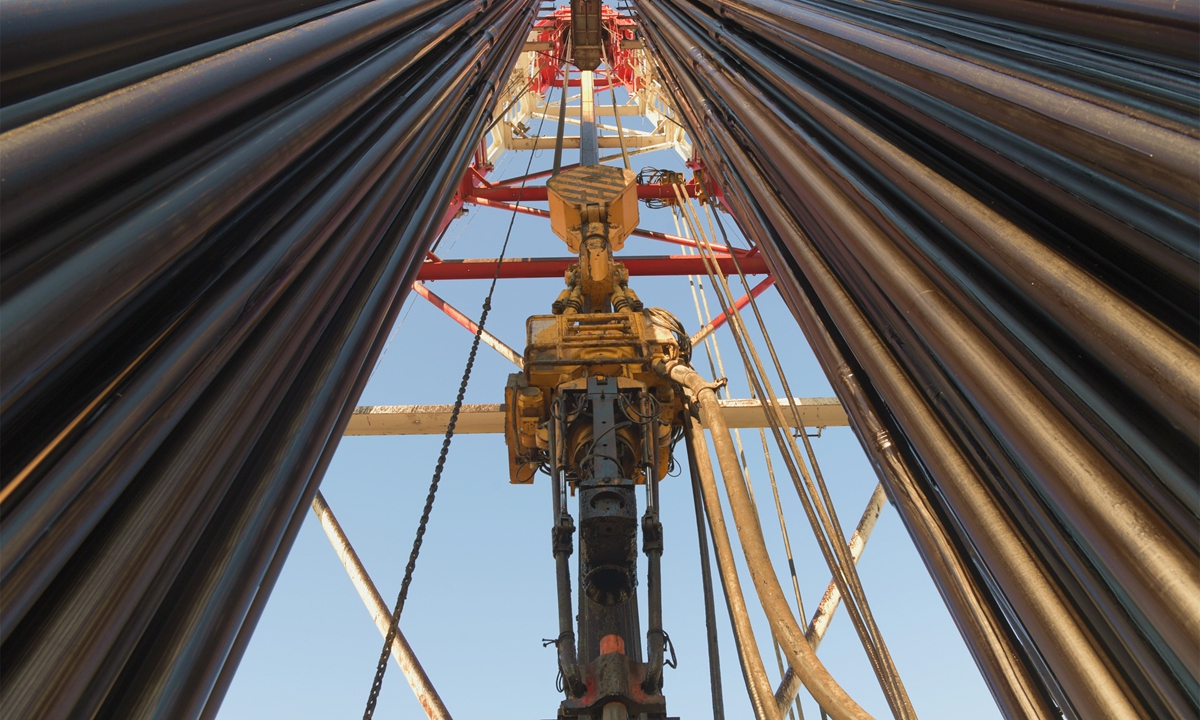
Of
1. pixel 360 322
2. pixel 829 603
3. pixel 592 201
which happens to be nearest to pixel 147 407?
pixel 360 322

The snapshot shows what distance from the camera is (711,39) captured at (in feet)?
13.9

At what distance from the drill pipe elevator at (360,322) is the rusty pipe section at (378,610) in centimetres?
347

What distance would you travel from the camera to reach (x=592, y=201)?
674 cm

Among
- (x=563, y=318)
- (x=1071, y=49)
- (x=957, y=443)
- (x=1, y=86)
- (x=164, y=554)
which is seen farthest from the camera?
(x=563, y=318)

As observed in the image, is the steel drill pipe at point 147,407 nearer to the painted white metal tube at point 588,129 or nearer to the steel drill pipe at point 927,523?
the steel drill pipe at point 927,523

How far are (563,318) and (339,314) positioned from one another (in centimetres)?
354

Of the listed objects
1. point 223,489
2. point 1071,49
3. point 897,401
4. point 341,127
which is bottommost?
point 223,489

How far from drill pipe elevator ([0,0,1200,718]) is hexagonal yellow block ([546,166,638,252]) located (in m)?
4.41

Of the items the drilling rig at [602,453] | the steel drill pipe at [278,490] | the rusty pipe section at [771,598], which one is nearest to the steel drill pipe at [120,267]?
the steel drill pipe at [278,490]

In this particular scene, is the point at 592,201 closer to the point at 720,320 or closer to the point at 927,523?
the point at 720,320

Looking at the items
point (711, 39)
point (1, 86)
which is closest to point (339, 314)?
point (1, 86)

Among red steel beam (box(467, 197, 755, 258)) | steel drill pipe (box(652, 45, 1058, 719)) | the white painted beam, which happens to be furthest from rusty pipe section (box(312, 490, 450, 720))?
red steel beam (box(467, 197, 755, 258))

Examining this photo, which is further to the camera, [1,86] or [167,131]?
[167,131]

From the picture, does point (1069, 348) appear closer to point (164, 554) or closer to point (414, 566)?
point (164, 554)
